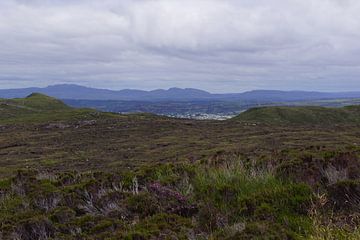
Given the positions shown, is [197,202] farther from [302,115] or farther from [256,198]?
[302,115]

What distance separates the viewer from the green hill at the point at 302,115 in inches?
2594

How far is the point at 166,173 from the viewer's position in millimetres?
9781

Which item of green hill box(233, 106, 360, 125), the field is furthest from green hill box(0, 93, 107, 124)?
the field

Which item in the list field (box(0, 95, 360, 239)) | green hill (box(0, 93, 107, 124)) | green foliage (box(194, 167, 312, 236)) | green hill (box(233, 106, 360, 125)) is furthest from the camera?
green hill (box(233, 106, 360, 125))

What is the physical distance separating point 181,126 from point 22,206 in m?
43.0

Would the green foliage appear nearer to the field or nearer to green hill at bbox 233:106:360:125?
the field

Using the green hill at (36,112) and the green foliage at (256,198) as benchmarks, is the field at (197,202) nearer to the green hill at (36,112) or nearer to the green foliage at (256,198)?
the green foliage at (256,198)

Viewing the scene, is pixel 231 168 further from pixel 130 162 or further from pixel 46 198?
pixel 130 162

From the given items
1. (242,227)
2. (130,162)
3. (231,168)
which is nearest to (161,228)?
(242,227)

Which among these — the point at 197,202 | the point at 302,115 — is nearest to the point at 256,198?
the point at 197,202

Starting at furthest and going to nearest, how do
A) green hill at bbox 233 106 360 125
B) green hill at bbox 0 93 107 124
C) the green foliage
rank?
green hill at bbox 233 106 360 125
green hill at bbox 0 93 107 124
the green foliage

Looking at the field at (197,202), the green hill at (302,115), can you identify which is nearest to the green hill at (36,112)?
the green hill at (302,115)

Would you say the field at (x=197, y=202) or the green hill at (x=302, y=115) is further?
the green hill at (x=302, y=115)

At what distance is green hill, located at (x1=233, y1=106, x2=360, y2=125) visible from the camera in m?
65.9
